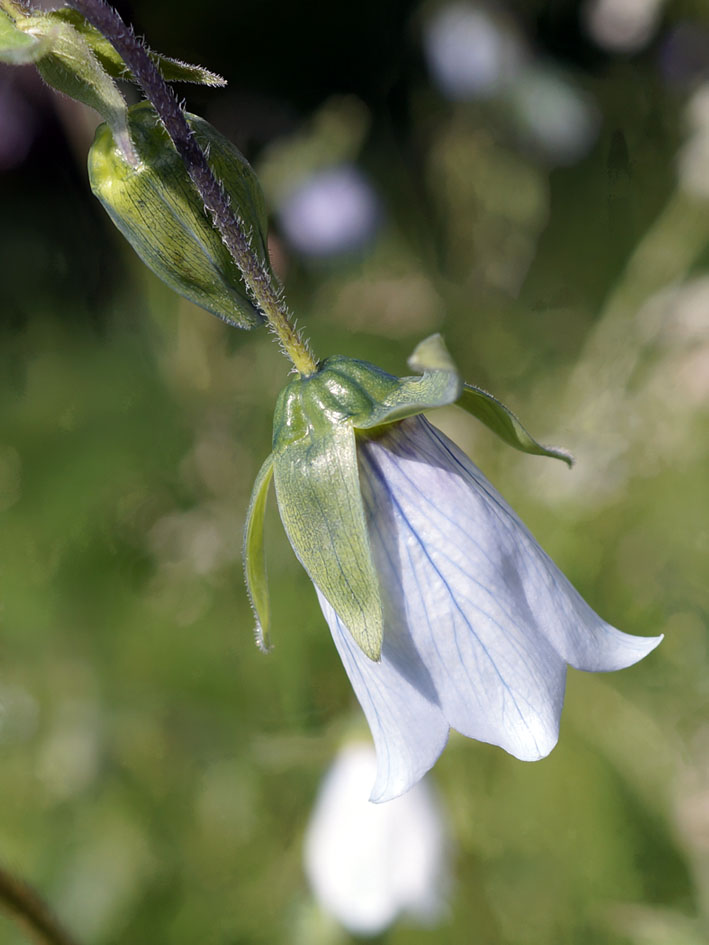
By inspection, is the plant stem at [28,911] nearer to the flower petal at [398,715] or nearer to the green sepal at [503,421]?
the flower petal at [398,715]

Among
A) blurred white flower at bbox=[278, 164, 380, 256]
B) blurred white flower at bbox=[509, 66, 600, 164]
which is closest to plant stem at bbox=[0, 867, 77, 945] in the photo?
blurred white flower at bbox=[278, 164, 380, 256]

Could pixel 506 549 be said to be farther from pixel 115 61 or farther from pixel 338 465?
pixel 115 61

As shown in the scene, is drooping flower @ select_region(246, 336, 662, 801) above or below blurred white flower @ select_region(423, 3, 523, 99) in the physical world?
above

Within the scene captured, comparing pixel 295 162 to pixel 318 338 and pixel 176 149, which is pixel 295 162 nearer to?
pixel 318 338

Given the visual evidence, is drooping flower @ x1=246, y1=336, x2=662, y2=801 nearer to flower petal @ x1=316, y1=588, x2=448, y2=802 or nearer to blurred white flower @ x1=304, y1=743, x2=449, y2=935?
flower petal @ x1=316, y1=588, x2=448, y2=802

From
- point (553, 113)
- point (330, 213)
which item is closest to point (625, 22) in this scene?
point (553, 113)
